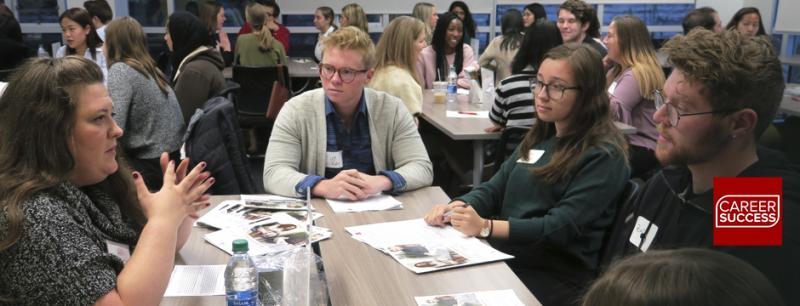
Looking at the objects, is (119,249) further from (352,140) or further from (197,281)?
(352,140)

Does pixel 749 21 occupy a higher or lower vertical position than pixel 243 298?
higher

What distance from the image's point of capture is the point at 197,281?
1.69 m

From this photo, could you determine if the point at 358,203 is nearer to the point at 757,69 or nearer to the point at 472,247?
the point at 472,247

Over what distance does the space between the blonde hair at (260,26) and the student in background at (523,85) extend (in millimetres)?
3329

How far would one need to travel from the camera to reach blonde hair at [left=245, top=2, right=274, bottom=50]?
22.0 feet

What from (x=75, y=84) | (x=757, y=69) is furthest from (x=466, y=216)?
(x=75, y=84)

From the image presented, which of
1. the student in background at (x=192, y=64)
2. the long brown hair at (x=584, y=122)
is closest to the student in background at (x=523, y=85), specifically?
the long brown hair at (x=584, y=122)

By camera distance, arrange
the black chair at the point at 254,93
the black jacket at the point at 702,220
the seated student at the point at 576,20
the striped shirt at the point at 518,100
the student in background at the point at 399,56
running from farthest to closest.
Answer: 1. the black chair at the point at 254,93
2. the seated student at the point at 576,20
3. the student in background at the point at 399,56
4. the striped shirt at the point at 518,100
5. the black jacket at the point at 702,220

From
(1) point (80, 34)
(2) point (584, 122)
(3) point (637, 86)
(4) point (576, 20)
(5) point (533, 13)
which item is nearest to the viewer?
(2) point (584, 122)

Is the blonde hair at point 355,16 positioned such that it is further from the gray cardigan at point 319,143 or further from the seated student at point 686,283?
the seated student at point 686,283

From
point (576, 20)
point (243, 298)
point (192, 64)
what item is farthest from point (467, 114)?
point (243, 298)

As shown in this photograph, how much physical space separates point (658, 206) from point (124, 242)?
4.42 feet

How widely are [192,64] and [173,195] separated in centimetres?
285

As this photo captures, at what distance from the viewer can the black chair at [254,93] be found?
5730mm
